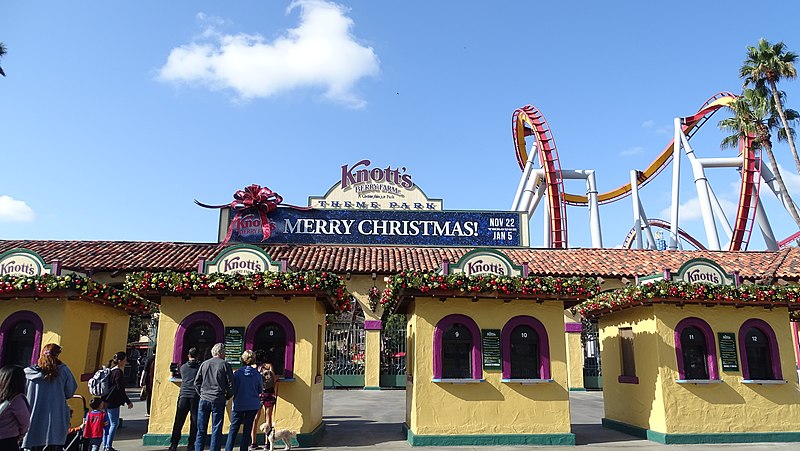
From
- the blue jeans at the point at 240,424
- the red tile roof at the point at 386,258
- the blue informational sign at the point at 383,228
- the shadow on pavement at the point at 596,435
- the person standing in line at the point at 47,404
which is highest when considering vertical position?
the blue informational sign at the point at 383,228

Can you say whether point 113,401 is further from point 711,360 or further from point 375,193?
point 375,193

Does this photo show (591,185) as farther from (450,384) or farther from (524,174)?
(450,384)

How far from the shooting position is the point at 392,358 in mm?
22344

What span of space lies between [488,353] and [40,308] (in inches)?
346

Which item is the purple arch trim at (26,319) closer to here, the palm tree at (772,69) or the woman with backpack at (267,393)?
the woman with backpack at (267,393)

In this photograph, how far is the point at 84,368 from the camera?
451 inches

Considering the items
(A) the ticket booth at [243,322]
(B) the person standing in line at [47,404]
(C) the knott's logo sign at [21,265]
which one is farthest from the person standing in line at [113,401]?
(C) the knott's logo sign at [21,265]

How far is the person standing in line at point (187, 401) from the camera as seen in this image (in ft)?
30.0

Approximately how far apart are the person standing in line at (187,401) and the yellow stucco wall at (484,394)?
12.8ft

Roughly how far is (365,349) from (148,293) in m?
12.5

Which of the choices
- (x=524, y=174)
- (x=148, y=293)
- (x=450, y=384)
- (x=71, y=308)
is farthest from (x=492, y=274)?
(x=524, y=174)

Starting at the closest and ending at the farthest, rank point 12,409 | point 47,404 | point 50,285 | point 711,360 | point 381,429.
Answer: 1. point 12,409
2. point 47,404
3. point 50,285
4. point 711,360
5. point 381,429

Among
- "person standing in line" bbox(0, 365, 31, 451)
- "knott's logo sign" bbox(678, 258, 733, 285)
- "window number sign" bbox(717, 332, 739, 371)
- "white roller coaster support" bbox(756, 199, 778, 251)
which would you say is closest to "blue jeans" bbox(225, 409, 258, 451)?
"person standing in line" bbox(0, 365, 31, 451)

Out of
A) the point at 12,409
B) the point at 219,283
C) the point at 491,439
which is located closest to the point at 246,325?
the point at 219,283
